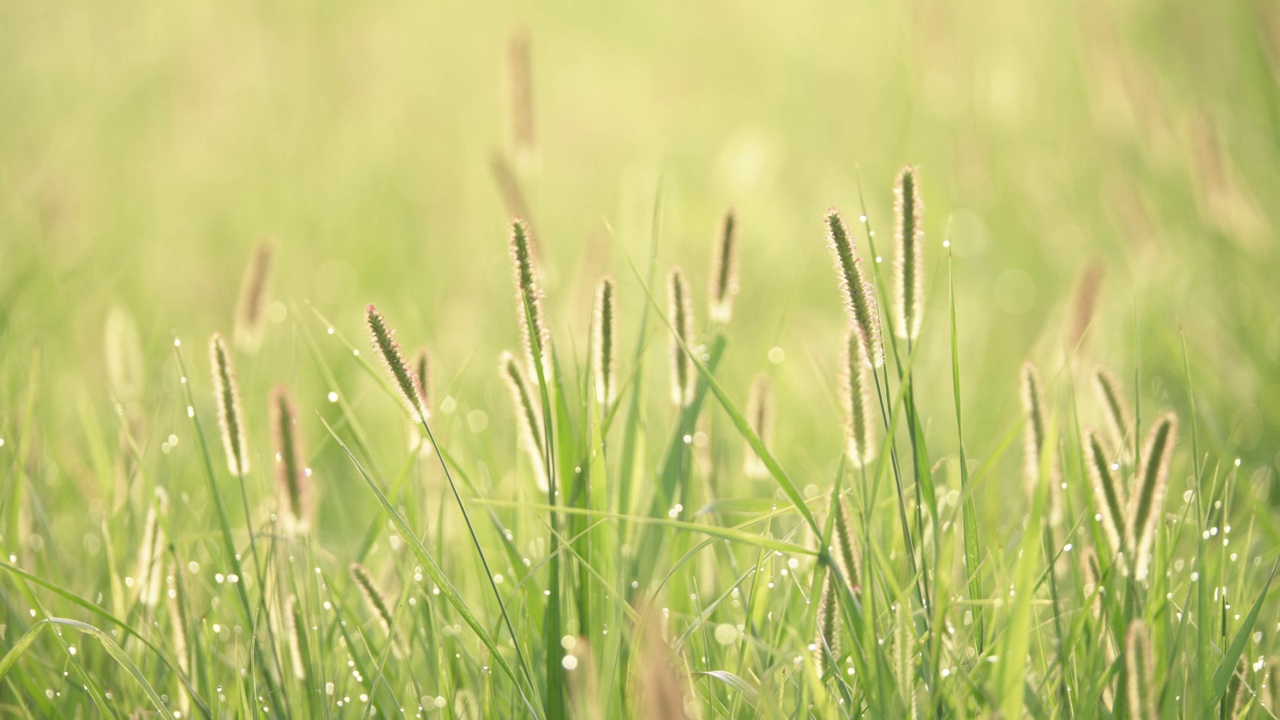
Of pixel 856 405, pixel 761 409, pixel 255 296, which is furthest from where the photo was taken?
pixel 255 296

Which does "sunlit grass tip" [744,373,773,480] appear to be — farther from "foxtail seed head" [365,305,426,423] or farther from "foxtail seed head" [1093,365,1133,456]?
"foxtail seed head" [365,305,426,423]

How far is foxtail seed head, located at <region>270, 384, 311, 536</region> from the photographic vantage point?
1263mm

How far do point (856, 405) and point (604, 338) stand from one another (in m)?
0.29

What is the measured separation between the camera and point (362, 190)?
4008 millimetres

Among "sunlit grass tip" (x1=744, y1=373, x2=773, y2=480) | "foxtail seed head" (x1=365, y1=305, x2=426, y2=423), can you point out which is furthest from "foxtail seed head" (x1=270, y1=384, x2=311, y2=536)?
"sunlit grass tip" (x1=744, y1=373, x2=773, y2=480)

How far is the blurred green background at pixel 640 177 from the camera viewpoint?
8.23 ft

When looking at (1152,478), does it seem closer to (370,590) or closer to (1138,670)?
(1138,670)

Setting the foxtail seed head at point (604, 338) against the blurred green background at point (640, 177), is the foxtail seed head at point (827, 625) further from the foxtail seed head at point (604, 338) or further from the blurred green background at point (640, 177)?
the blurred green background at point (640, 177)

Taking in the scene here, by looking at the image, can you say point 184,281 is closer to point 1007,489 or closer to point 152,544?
point 152,544

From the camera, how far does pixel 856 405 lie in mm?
1150

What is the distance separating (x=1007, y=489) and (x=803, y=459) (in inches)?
15.7

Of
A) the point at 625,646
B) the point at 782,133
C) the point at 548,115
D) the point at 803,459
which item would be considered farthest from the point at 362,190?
the point at 625,646

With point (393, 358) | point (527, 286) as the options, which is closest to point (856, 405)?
point (527, 286)

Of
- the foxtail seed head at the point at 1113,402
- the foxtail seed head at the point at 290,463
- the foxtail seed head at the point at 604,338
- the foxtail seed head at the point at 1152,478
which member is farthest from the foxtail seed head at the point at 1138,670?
the foxtail seed head at the point at 290,463
